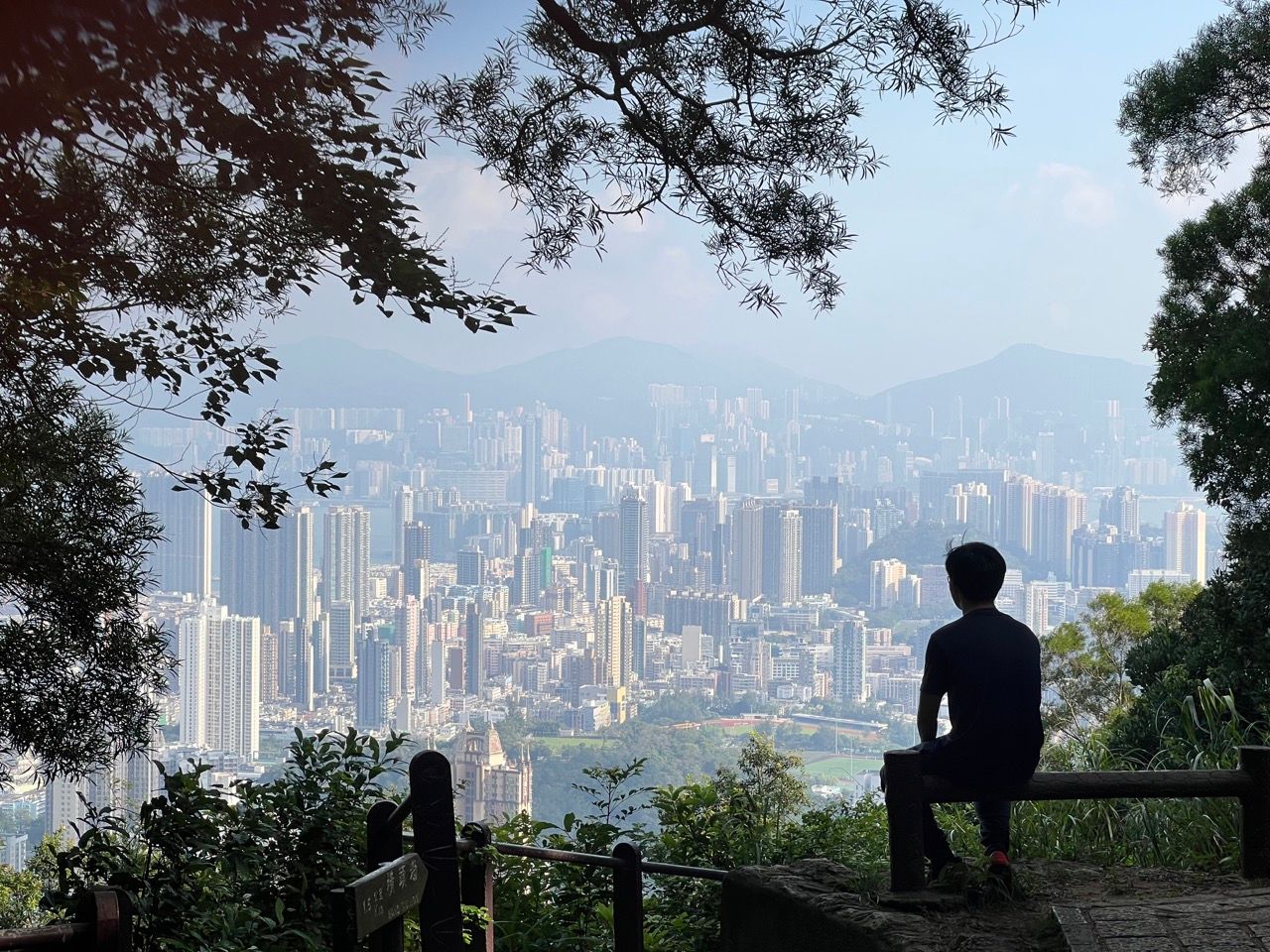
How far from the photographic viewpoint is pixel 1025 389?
9238 cm

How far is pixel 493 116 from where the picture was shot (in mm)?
4219

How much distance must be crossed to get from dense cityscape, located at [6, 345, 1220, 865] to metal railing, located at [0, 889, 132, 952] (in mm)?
2106

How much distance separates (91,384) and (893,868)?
2.96 metres

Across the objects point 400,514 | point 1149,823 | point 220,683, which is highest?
point 1149,823

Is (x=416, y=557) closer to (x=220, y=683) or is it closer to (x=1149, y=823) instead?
(x=220, y=683)

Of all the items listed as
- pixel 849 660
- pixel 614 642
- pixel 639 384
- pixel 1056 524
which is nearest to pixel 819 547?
pixel 1056 524

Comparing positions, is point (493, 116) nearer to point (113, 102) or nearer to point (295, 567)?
point (113, 102)

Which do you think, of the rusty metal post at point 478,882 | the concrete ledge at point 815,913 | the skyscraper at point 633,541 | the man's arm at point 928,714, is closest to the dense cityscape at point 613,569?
the skyscraper at point 633,541

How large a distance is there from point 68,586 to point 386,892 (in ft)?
6.86

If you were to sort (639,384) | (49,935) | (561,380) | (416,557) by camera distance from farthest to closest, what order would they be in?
1. (639,384)
2. (561,380)
3. (416,557)
4. (49,935)

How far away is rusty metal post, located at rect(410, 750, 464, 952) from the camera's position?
7.98ft

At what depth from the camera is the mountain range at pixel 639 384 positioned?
7875cm

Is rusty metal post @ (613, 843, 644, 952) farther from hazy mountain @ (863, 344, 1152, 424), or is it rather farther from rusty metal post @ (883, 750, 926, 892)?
hazy mountain @ (863, 344, 1152, 424)

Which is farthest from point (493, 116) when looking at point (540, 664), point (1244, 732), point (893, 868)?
point (540, 664)
